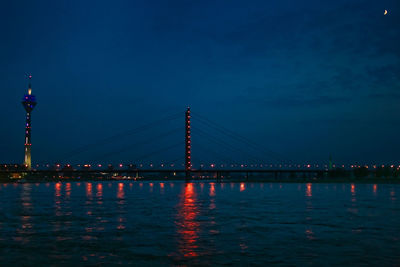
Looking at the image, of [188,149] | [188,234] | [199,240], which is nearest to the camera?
[199,240]

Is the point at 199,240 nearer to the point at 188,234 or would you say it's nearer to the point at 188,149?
the point at 188,234

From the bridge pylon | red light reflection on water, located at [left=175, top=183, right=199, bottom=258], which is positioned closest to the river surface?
red light reflection on water, located at [left=175, top=183, right=199, bottom=258]

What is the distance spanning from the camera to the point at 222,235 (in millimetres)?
15188

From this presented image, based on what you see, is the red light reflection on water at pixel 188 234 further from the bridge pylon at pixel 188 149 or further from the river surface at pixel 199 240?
the bridge pylon at pixel 188 149

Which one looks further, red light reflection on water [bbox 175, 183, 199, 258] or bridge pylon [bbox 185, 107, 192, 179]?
bridge pylon [bbox 185, 107, 192, 179]

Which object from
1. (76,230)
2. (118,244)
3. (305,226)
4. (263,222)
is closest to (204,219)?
(263,222)

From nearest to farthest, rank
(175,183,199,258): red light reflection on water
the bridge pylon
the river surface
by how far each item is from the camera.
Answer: the river surface → (175,183,199,258): red light reflection on water → the bridge pylon

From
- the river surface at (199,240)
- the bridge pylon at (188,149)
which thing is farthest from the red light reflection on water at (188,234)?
the bridge pylon at (188,149)

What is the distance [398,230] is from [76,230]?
12237 mm

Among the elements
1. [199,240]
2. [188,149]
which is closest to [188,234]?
[199,240]

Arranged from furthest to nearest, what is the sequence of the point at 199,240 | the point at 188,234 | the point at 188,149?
the point at 188,149
the point at 188,234
the point at 199,240

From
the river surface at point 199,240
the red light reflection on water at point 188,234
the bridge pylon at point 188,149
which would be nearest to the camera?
the river surface at point 199,240

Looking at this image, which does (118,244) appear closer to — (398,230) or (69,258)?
(69,258)

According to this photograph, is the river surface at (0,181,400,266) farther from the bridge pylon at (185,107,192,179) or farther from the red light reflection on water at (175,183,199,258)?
the bridge pylon at (185,107,192,179)
